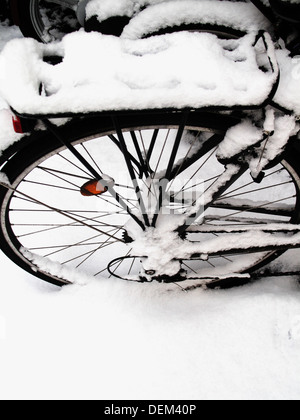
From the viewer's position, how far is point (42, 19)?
2439 millimetres

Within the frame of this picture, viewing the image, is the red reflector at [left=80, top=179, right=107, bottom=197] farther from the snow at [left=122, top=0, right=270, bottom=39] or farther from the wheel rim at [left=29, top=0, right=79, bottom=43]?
the wheel rim at [left=29, top=0, right=79, bottom=43]

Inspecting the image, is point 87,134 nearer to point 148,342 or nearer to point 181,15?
point 181,15

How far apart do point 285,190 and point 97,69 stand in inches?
58.0

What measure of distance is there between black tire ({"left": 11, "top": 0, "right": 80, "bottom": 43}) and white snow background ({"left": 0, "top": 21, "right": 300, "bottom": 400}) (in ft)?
3.56

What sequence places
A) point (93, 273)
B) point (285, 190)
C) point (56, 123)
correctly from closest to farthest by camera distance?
point (56, 123) → point (93, 273) → point (285, 190)

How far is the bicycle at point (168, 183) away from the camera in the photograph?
1.10 m

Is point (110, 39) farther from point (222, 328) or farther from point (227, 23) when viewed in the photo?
point (222, 328)

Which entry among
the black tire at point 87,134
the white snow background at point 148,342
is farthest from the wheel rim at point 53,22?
the black tire at point 87,134

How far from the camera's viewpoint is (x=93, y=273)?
1.91m

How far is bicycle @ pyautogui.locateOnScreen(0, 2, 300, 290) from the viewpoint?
1098 millimetres

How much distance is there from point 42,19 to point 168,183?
169cm

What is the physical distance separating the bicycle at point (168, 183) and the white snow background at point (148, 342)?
134mm

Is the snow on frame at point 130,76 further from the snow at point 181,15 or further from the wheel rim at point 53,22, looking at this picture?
the wheel rim at point 53,22
